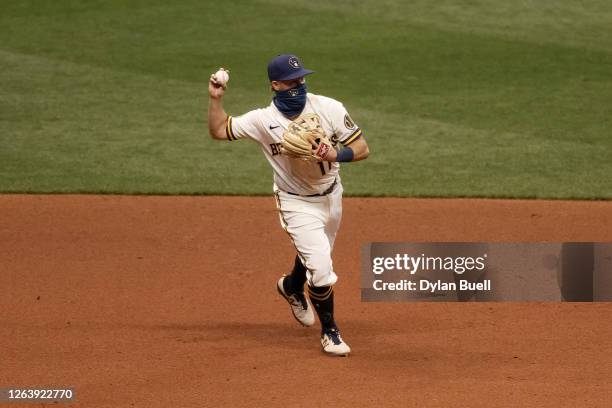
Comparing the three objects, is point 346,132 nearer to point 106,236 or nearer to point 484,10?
point 106,236

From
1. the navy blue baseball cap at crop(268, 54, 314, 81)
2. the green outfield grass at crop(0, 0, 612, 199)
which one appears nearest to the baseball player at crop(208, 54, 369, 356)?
the navy blue baseball cap at crop(268, 54, 314, 81)

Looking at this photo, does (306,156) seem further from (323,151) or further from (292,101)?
(292,101)

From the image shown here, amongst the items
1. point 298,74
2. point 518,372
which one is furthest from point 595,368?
point 298,74

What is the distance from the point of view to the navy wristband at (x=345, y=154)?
6671 millimetres

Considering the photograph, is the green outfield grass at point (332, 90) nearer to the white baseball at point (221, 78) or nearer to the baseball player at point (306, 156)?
the baseball player at point (306, 156)

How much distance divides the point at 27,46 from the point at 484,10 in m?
7.35

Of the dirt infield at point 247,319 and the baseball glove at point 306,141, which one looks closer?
the dirt infield at point 247,319

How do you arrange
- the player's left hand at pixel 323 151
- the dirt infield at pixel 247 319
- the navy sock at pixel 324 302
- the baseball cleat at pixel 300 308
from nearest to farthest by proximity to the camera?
the dirt infield at pixel 247 319 < the player's left hand at pixel 323 151 < the navy sock at pixel 324 302 < the baseball cleat at pixel 300 308

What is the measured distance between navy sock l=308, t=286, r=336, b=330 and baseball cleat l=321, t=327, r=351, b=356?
38mm

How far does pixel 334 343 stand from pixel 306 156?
3.92ft

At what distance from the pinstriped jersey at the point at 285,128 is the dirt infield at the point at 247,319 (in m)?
1.05

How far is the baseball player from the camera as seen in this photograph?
6.81 meters

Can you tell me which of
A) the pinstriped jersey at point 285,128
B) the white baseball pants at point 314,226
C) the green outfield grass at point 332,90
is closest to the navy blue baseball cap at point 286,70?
the pinstriped jersey at point 285,128

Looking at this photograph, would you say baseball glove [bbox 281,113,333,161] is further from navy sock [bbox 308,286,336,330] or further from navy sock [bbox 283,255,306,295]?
navy sock [bbox 283,255,306,295]
